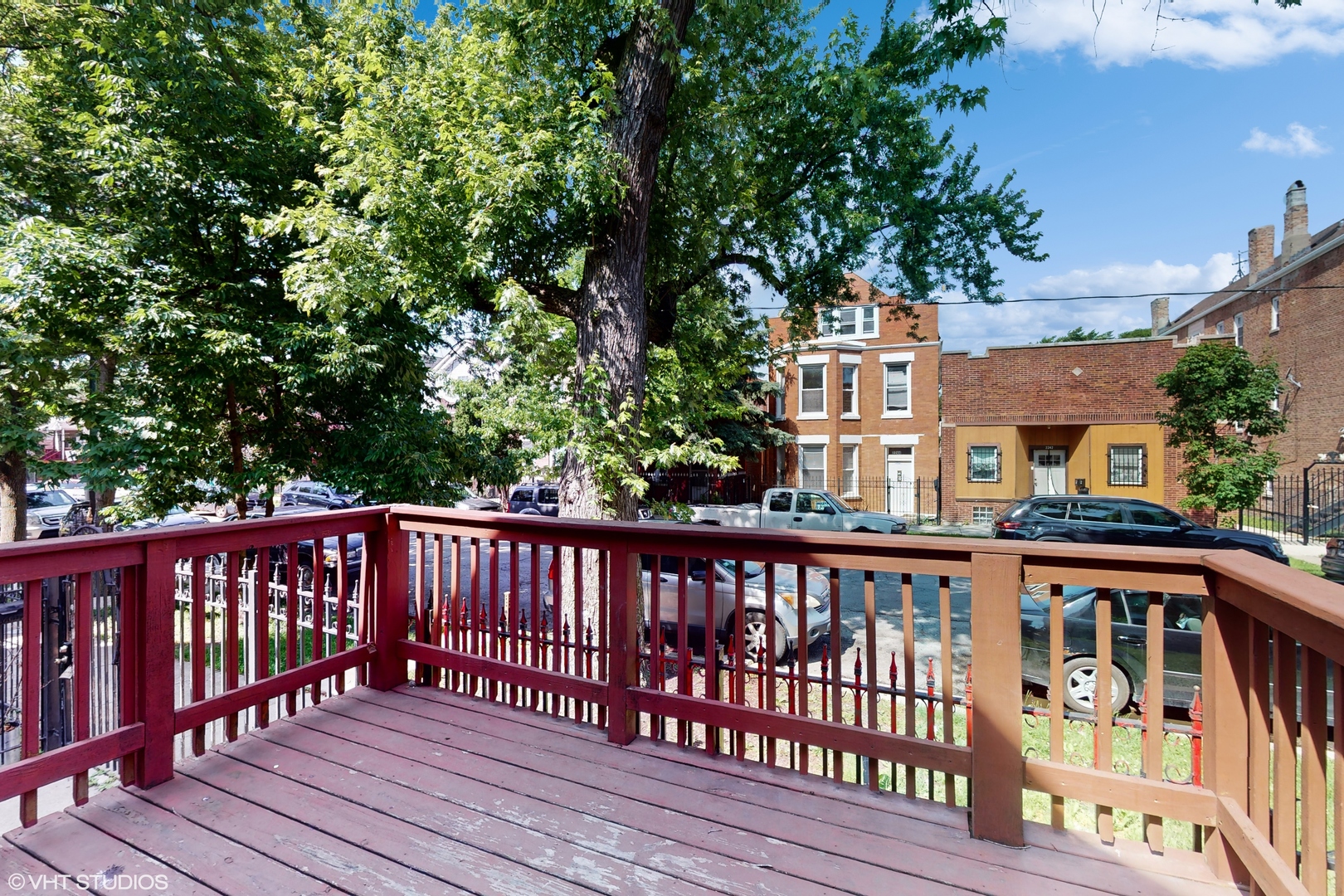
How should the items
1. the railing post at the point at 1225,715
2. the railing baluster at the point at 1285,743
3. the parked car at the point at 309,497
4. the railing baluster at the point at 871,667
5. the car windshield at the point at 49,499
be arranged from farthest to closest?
the car windshield at the point at 49,499
the parked car at the point at 309,497
the railing baluster at the point at 871,667
the railing post at the point at 1225,715
the railing baluster at the point at 1285,743

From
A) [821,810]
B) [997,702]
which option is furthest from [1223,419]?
[821,810]

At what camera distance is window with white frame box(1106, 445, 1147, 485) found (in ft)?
57.5

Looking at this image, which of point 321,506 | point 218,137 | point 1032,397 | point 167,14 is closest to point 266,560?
point 218,137

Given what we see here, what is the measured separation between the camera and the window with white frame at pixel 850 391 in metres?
20.9

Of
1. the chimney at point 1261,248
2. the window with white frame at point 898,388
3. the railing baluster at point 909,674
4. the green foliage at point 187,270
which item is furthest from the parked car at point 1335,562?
the chimney at point 1261,248

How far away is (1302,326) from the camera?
1897 cm

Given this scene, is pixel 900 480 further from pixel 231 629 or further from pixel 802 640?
pixel 231 629

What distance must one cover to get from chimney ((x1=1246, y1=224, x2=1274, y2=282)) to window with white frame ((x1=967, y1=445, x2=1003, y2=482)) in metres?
15.0

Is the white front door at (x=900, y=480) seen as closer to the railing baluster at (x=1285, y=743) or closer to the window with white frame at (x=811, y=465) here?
the window with white frame at (x=811, y=465)

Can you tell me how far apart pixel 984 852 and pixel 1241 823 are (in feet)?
2.29

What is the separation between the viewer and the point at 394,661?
3389 mm

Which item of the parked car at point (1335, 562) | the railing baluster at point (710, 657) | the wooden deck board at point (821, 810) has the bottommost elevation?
the wooden deck board at point (821, 810)

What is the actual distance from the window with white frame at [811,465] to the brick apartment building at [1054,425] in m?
3.85

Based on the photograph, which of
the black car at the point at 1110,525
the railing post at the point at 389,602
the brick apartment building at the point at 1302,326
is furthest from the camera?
the brick apartment building at the point at 1302,326
